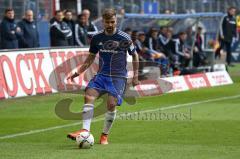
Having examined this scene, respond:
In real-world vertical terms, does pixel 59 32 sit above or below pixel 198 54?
above

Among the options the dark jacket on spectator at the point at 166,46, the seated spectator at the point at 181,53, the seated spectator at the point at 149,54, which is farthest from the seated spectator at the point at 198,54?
the seated spectator at the point at 149,54

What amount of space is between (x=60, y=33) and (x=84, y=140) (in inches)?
446

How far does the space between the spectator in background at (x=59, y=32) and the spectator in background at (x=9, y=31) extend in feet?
3.68

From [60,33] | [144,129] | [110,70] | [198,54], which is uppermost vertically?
[110,70]

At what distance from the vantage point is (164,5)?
1407 inches

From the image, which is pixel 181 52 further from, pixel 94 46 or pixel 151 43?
pixel 94 46

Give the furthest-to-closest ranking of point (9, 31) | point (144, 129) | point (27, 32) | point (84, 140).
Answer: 1. point (27, 32)
2. point (9, 31)
3. point (144, 129)
4. point (84, 140)

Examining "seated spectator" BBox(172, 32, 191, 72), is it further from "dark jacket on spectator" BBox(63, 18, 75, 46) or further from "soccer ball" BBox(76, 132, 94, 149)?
"soccer ball" BBox(76, 132, 94, 149)

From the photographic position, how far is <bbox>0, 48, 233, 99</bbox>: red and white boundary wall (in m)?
19.0

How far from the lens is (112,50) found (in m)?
12.1

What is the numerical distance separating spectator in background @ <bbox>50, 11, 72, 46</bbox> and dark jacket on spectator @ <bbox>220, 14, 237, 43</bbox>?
8.85 meters

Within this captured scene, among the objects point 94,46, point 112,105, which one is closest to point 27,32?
point 94,46

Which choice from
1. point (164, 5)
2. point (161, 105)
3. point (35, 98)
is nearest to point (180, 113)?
point (161, 105)

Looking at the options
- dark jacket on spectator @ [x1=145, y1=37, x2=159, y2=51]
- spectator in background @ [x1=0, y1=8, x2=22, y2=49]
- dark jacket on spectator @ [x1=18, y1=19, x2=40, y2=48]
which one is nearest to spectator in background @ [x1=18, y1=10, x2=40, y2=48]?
dark jacket on spectator @ [x1=18, y1=19, x2=40, y2=48]
